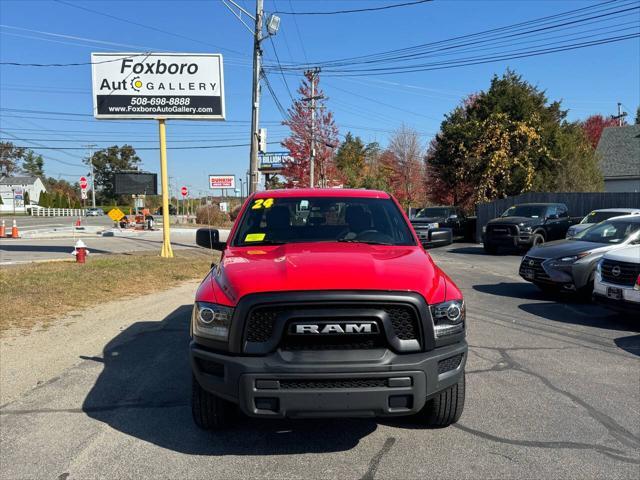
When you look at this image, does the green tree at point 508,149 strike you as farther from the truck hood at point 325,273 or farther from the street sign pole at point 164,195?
the truck hood at point 325,273

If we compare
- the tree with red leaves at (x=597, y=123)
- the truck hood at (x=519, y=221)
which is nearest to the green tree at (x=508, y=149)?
the truck hood at (x=519, y=221)

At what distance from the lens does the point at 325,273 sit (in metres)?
3.36

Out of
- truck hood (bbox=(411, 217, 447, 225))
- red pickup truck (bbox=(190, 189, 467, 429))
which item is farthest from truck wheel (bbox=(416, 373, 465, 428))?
truck hood (bbox=(411, 217, 447, 225))

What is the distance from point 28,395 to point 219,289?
101 inches

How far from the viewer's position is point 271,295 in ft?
10.5

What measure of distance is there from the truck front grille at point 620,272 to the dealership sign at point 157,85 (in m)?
13.9

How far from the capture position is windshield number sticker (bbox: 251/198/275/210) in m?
5.10

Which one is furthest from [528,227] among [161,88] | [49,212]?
[49,212]

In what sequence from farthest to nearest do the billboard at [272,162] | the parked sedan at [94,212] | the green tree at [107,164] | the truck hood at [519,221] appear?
the green tree at [107,164]
the parked sedan at [94,212]
the billboard at [272,162]
the truck hood at [519,221]

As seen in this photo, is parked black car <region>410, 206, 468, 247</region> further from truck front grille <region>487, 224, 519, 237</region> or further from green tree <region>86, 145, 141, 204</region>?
green tree <region>86, 145, 141, 204</region>

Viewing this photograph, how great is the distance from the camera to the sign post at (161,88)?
17328 millimetres

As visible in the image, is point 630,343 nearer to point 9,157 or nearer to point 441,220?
point 441,220

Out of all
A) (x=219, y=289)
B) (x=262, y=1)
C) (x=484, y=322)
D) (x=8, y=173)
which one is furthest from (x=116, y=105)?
(x=8, y=173)

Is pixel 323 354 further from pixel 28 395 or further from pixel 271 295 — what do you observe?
pixel 28 395
